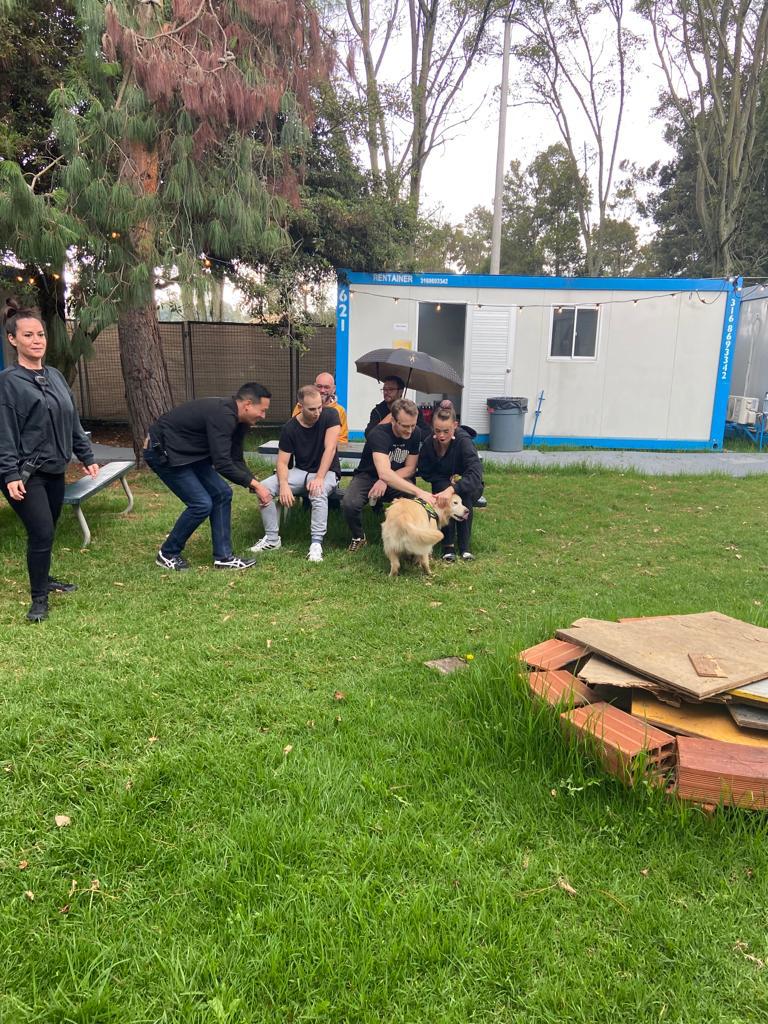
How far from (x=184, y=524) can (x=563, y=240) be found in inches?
1057

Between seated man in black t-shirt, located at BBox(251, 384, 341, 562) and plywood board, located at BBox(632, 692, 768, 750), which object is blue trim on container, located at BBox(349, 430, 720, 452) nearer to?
seated man in black t-shirt, located at BBox(251, 384, 341, 562)

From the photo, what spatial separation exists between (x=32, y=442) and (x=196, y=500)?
4.05 ft

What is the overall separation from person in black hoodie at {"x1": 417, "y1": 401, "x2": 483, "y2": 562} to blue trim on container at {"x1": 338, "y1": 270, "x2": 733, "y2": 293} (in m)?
6.51

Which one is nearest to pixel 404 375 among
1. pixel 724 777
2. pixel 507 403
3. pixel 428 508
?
pixel 428 508

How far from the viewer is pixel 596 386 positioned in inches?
449

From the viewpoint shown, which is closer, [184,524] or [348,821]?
[348,821]

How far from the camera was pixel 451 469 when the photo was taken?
521 centimetres

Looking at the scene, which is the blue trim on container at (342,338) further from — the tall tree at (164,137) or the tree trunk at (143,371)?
the tall tree at (164,137)

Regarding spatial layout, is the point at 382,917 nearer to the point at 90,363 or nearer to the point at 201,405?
the point at 201,405

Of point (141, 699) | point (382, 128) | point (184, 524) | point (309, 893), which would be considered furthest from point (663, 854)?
point (382, 128)

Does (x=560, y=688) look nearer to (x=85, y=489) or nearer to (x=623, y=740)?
(x=623, y=740)

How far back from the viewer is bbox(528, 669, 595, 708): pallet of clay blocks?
2.47 m

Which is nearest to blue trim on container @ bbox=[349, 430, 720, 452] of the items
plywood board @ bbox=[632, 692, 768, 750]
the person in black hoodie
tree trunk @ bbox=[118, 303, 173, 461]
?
tree trunk @ bbox=[118, 303, 173, 461]

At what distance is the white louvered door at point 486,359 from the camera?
11047mm
